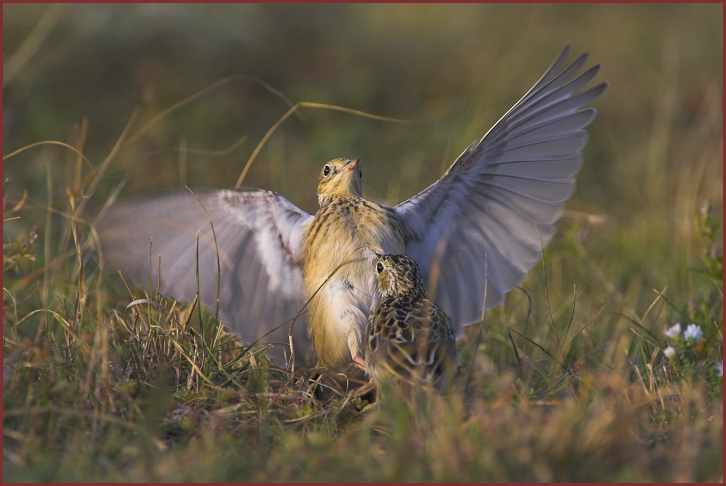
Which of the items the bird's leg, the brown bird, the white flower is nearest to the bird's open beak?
the brown bird

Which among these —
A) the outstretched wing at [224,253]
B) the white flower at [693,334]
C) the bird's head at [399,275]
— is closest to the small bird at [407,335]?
the bird's head at [399,275]

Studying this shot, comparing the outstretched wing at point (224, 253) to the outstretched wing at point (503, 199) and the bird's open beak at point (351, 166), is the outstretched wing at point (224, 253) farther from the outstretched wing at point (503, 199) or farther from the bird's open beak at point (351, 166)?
the outstretched wing at point (503, 199)

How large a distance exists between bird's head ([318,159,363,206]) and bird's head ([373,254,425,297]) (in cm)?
84

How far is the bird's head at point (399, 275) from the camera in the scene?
4789mm

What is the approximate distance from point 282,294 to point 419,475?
2206 millimetres

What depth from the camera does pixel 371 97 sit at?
11.1 m

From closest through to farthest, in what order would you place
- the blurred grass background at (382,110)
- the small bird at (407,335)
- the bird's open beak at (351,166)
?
the small bird at (407,335), the bird's open beak at (351,166), the blurred grass background at (382,110)

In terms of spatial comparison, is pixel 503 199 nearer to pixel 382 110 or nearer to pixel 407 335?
pixel 407 335

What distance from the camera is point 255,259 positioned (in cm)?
544

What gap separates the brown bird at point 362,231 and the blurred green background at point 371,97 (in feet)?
5.91

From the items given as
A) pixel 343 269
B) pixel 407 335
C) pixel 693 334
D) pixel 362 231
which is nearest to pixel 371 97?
pixel 362 231

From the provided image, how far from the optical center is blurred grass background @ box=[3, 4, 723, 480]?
7.25 metres

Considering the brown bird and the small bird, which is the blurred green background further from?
the small bird

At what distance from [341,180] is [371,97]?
5.64 metres
